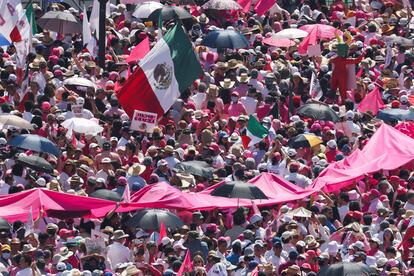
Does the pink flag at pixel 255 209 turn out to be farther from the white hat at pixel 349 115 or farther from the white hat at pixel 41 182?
the white hat at pixel 349 115

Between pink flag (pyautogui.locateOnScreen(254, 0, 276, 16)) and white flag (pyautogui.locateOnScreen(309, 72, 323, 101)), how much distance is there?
4863 mm

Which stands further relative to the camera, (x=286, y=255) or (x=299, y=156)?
(x=299, y=156)

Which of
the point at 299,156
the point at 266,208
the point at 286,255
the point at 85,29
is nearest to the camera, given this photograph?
the point at 286,255

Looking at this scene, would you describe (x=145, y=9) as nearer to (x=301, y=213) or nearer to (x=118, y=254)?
(x=301, y=213)

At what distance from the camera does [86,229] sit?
106ft

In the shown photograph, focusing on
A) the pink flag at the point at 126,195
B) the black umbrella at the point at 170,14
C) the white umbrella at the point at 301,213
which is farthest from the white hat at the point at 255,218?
the black umbrella at the point at 170,14

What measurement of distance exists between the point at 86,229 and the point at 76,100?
454 centimetres

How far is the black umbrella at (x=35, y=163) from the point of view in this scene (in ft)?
110

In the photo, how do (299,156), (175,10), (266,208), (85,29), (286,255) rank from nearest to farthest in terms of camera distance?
1. (286,255)
2. (266,208)
3. (299,156)
4. (85,29)
5. (175,10)

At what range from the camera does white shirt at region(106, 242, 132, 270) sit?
3166cm

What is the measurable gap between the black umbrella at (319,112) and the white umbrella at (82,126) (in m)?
4.06

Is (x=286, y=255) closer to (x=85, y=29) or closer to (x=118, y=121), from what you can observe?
(x=118, y=121)

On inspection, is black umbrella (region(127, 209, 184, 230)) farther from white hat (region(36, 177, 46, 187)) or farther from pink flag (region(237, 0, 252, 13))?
pink flag (region(237, 0, 252, 13))

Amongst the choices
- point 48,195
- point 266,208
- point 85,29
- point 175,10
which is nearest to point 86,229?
point 48,195
